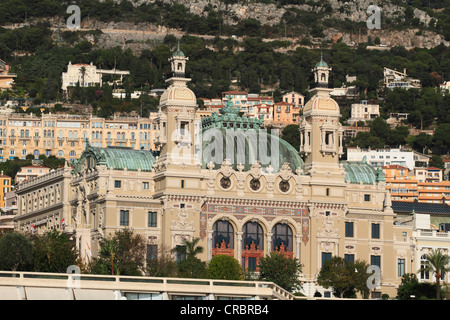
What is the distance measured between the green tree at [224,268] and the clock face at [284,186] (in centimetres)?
1460

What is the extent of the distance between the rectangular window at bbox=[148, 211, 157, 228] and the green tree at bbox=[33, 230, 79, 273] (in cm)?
1183

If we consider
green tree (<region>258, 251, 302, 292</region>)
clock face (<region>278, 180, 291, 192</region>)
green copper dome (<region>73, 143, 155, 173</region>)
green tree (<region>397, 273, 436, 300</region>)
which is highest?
green copper dome (<region>73, 143, 155, 173</region>)

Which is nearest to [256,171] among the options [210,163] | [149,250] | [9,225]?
[210,163]

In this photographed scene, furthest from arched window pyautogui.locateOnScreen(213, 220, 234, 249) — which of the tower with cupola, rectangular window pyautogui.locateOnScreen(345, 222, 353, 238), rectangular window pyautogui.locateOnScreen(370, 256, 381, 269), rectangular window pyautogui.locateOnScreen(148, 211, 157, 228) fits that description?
rectangular window pyautogui.locateOnScreen(370, 256, 381, 269)

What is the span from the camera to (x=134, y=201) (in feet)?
495

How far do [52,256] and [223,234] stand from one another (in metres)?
22.7

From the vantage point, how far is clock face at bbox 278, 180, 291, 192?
505ft

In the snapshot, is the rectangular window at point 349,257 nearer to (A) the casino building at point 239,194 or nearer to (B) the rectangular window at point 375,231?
(A) the casino building at point 239,194

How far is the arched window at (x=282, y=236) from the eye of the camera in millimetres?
153625

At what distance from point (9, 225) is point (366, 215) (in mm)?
51614

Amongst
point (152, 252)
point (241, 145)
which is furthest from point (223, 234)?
Result: point (241, 145)

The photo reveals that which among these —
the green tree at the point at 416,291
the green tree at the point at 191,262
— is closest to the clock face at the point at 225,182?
the green tree at the point at 191,262

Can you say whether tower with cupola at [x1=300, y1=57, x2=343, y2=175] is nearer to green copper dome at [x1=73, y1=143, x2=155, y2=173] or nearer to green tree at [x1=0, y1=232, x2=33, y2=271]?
green copper dome at [x1=73, y1=143, x2=155, y2=173]
